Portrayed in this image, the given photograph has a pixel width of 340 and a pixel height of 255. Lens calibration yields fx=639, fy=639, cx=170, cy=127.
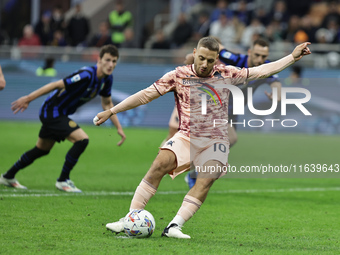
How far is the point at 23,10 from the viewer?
28.3 metres

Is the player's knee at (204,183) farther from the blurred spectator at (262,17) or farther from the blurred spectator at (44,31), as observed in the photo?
the blurred spectator at (44,31)

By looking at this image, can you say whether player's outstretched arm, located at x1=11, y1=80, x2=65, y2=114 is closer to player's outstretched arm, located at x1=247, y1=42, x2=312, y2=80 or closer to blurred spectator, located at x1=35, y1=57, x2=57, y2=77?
player's outstretched arm, located at x1=247, y1=42, x2=312, y2=80

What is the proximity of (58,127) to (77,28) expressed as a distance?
13380 millimetres

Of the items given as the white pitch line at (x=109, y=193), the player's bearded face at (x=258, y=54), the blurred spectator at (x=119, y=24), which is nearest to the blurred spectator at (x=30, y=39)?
the blurred spectator at (x=119, y=24)

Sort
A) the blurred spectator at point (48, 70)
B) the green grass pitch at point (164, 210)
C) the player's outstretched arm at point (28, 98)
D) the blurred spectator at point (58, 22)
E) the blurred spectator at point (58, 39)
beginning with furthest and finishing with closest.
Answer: the blurred spectator at point (58, 22) < the blurred spectator at point (58, 39) < the blurred spectator at point (48, 70) < the player's outstretched arm at point (28, 98) < the green grass pitch at point (164, 210)

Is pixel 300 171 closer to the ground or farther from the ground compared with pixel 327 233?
closer to the ground

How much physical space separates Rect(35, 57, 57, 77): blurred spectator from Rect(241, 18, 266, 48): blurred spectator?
5995 millimetres

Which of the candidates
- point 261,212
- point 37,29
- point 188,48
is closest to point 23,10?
point 37,29

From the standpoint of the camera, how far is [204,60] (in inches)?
247

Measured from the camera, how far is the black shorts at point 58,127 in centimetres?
909

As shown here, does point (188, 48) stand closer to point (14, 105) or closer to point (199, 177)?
point (14, 105)

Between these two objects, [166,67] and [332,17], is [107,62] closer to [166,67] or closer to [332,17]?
[166,67]

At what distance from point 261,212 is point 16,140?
889cm

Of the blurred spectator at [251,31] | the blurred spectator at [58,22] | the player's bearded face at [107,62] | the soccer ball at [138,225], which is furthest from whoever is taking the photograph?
the blurred spectator at [58,22]
